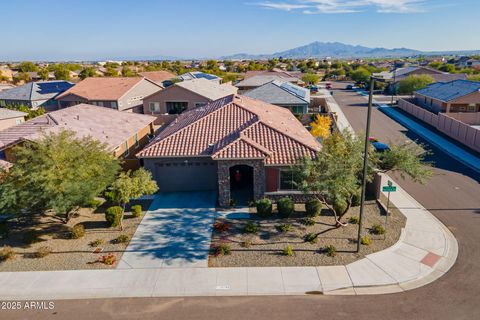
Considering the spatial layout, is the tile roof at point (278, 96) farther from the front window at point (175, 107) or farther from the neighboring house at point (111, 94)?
the neighboring house at point (111, 94)

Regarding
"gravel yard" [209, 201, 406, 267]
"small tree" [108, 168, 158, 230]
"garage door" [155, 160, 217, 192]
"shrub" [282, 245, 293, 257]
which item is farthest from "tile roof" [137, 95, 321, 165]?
"shrub" [282, 245, 293, 257]

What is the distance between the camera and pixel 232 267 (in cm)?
1652

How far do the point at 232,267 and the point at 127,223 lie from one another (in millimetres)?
8285

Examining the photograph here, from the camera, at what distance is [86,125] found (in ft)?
99.9

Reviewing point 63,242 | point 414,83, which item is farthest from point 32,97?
point 414,83

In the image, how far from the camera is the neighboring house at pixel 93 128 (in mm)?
26875

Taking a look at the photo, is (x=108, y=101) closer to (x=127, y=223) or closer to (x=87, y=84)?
(x=87, y=84)

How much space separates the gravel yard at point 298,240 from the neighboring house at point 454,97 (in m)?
36.4

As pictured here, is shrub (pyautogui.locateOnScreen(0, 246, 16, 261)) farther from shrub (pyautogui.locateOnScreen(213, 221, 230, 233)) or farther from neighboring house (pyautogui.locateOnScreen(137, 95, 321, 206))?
shrub (pyautogui.locateOnScreen(213, 221, 230, 233))

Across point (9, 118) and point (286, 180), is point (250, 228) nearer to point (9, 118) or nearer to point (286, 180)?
point (286, 180)

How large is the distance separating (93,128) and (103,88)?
30.0m

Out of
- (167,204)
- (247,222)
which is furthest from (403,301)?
(167,204)

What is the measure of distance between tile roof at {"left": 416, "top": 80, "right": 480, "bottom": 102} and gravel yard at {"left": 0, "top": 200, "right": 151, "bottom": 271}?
48258 mm

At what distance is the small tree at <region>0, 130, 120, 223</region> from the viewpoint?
1756cm
